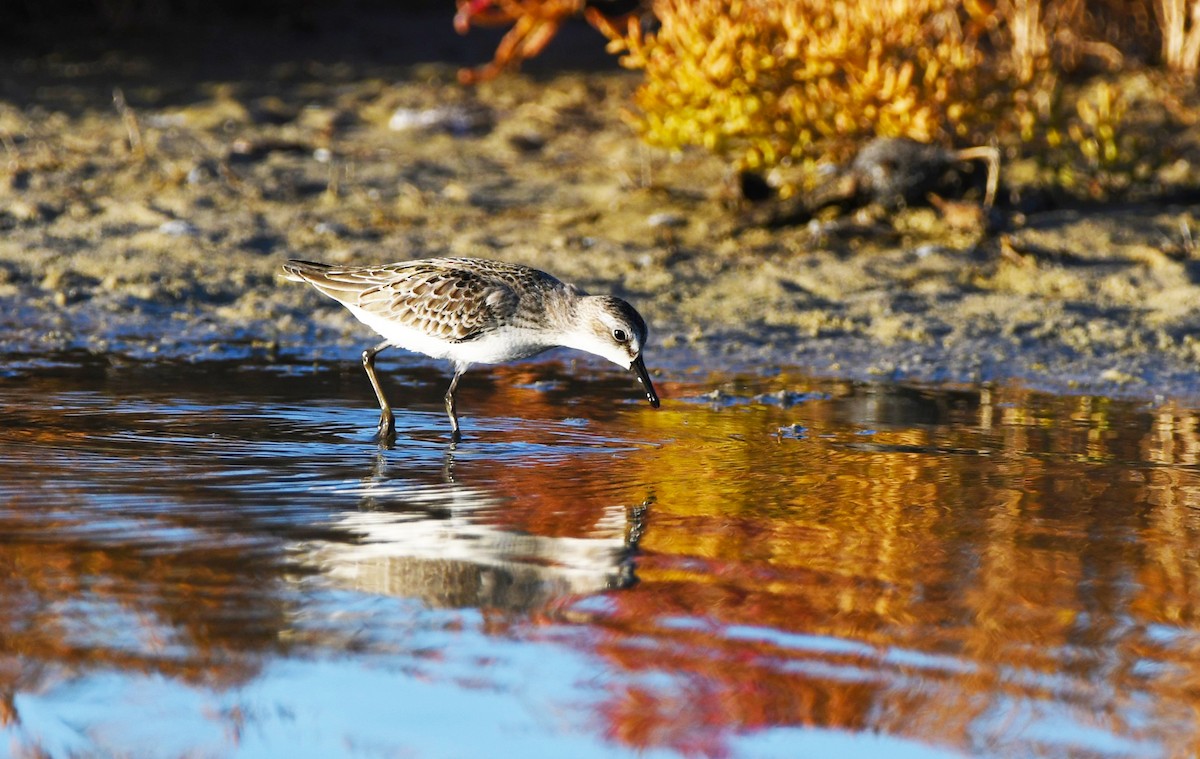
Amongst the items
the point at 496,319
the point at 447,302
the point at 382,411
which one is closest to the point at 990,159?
the point at 496,319

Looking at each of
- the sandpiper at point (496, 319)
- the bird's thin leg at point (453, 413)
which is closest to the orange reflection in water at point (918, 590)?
the sandpiper at point (496, 319)

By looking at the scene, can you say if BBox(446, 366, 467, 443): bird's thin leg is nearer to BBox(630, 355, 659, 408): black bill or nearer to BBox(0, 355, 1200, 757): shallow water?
BBox(0, 355, 1200, 757): shallow water

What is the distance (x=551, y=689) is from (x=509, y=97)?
35.2 feet

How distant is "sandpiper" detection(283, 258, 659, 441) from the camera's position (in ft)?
24.5

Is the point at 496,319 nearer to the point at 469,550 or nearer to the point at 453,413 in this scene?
the point at 453,413

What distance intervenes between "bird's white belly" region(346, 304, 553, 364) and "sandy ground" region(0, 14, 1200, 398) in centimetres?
172

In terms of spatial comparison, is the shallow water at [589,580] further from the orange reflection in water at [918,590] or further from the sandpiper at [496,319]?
the sandpiper at [496,319]

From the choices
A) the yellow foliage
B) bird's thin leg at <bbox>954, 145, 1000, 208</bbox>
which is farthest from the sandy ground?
the yellow foliage

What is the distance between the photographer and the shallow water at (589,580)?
383cm

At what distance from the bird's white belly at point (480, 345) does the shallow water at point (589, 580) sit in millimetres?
310

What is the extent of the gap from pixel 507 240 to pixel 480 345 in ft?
12.1

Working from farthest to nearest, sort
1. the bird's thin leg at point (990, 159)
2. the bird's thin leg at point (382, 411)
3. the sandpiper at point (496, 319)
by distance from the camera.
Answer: the bird's thin leg at point (990, 159) → the sandpiper at point (496, 319) → the bird's thin leg at point (382, 411)

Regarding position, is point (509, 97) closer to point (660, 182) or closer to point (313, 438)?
point (660, 182)

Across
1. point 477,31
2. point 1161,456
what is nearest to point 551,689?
point 1161,456
